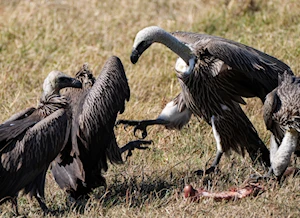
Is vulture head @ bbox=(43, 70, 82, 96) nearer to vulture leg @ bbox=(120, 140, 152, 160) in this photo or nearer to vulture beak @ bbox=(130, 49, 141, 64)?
vulture beak @ bbox=(130, 49, 141, 64)

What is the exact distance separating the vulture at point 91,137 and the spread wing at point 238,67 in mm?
782

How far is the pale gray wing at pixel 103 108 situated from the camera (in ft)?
21.0

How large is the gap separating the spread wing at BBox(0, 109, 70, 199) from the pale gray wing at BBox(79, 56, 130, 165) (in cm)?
20

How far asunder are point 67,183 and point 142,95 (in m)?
2.68

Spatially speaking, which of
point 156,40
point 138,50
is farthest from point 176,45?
point 138,50

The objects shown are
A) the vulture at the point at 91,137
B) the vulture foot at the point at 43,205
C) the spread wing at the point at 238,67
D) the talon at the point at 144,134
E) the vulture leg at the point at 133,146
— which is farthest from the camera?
the talon at the point at 144,134

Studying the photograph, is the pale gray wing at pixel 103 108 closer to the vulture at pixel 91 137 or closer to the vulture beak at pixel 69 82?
the vulture at pixel 91 137

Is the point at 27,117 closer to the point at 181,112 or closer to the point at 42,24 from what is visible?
the point at 181,112

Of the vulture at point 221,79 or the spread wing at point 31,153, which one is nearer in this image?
the spread wing at point 31,153

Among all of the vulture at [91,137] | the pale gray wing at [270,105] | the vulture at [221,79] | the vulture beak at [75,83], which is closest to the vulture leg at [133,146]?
the vulture at [221,79]

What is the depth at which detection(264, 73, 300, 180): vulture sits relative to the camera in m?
6.62

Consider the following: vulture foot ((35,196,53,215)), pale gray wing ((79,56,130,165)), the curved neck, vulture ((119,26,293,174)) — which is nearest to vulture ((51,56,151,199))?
pale gray wing ((79,56,130,165))

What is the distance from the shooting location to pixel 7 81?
921 cm

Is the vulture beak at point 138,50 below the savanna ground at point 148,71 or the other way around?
the other way around
